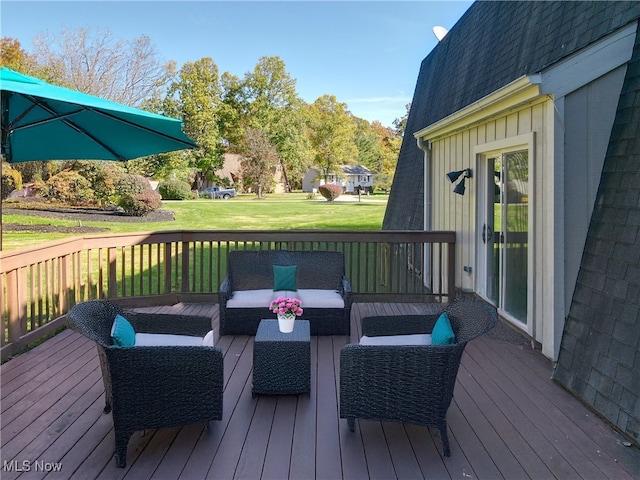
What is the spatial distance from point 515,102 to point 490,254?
187 cm

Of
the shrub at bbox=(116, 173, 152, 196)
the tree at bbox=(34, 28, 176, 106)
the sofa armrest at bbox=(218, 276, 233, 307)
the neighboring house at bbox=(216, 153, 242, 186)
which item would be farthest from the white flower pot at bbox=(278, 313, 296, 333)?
the neighboring house at bbox=(216, 153, 242, 186)

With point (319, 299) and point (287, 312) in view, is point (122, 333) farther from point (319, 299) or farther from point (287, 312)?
point (319, 299)

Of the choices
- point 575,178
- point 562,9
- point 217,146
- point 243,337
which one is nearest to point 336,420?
point 243,337

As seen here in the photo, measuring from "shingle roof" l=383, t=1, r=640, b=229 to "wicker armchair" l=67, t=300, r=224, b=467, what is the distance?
10.8ft

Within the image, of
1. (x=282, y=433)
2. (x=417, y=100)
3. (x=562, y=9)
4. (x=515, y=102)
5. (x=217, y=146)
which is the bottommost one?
(x=282, y=433)

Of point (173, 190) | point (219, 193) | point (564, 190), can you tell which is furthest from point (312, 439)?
point (219, 193)

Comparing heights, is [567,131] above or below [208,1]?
below

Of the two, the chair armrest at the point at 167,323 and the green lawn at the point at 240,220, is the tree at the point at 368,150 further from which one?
the chair armrest at the point at 167,323

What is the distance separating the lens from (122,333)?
9.34 feet

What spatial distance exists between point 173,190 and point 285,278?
21569mm

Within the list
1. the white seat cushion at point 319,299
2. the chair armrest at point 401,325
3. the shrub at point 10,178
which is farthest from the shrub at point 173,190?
the chair armrest at point 401,325

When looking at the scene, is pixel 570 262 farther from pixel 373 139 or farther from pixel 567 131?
pixel 373 139

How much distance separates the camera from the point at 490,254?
17.5ft

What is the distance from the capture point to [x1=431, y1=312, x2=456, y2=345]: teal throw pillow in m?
2.78
